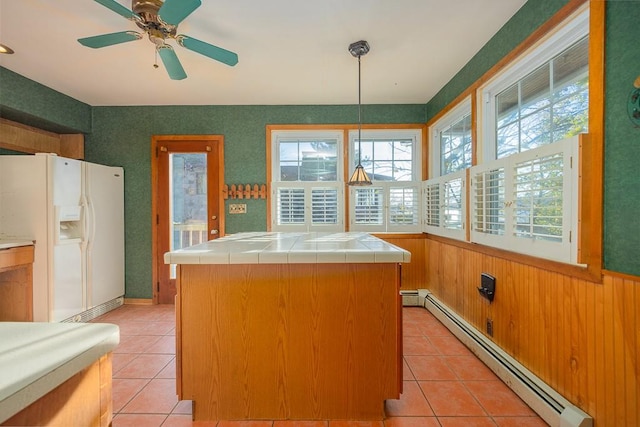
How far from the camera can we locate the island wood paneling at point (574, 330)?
1233 millimetres

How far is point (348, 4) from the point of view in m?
1.88

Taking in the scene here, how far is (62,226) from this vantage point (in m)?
2.91

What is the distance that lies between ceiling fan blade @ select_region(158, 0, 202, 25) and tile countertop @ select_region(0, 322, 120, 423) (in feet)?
5.12

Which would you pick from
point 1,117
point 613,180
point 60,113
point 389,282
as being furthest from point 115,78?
point 613,180

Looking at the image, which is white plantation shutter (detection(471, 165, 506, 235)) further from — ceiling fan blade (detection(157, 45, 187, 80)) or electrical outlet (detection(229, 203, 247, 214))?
electrical outlet (detection(229, 203, 247, 214))

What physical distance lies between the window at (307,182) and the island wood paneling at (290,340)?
6.66 feet

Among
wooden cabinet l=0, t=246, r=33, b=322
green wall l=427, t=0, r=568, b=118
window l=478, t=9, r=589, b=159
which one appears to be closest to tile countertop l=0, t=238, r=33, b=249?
wooden cabinet l=0, t=246, r=33, b=322

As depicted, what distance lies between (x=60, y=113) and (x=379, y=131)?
3.59 m

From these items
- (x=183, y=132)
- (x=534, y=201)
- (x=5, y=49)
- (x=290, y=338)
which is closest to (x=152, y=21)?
(x=5, y=49)

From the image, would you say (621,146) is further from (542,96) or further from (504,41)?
(504,41)

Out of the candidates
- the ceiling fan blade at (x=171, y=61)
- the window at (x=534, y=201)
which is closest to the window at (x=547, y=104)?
the window at (x=534, y=201)

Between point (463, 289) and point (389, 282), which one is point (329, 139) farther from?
point (389, 282)

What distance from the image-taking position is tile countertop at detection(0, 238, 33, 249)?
7.97 feet

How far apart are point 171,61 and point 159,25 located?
1.10 ft
